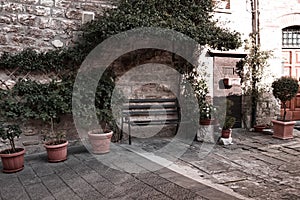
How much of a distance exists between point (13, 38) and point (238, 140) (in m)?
4.37

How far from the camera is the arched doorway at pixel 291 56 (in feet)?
20.8

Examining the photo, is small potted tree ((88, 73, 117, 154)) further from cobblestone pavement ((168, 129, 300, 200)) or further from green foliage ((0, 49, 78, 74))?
cobblestone pavement ((168, 129, 300, 200))

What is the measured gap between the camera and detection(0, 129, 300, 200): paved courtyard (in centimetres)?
258

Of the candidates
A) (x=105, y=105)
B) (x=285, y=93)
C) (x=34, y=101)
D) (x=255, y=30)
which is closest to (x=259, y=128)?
(x=285, y=93)

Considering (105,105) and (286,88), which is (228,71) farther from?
(105,105)

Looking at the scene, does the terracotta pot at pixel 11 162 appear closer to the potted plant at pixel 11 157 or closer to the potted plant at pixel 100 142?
the potted plant at pixel 11 157

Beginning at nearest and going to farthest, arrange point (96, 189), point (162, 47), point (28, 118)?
point (96, 189)
point (28, 118)
point (162, 47)

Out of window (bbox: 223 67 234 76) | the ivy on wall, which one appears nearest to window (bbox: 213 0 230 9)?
the ivy on wall

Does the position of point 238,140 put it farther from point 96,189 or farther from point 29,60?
point 29,60

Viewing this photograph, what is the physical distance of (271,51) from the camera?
5875 millimetres

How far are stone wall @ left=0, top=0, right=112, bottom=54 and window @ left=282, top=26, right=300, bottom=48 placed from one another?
14.4 ft

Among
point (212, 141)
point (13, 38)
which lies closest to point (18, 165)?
point (13, 38)

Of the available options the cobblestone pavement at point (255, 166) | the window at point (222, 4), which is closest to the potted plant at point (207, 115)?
the cobblestone pavement at point (255, 166)

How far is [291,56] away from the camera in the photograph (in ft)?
20.9
